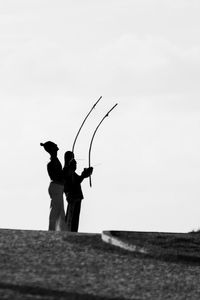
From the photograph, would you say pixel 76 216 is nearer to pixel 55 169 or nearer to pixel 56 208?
pixel 56 208

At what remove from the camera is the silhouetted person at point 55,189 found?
24375 millimetres

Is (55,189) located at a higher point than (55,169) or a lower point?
lower

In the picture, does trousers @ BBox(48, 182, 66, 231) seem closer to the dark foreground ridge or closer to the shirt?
the shirt

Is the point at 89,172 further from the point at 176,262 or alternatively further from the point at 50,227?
the point at 176,262

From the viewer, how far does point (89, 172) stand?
25.5m

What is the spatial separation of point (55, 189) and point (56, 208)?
50 cm

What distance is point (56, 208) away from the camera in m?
25.0

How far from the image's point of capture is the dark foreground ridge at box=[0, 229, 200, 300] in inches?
640

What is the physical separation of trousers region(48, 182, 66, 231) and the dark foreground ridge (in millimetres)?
3345

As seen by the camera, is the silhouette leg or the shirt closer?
the shirt

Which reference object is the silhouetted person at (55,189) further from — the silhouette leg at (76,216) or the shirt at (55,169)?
the silhouette leg at (76,216)

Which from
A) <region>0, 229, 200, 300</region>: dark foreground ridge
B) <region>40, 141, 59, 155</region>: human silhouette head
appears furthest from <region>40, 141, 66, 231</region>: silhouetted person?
<region>0, 229, 200, 300</region>: dark foreground ridge

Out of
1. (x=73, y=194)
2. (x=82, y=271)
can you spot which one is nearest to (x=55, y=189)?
(x=73, y=194)

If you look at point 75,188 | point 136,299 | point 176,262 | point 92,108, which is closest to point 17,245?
point 176,262
